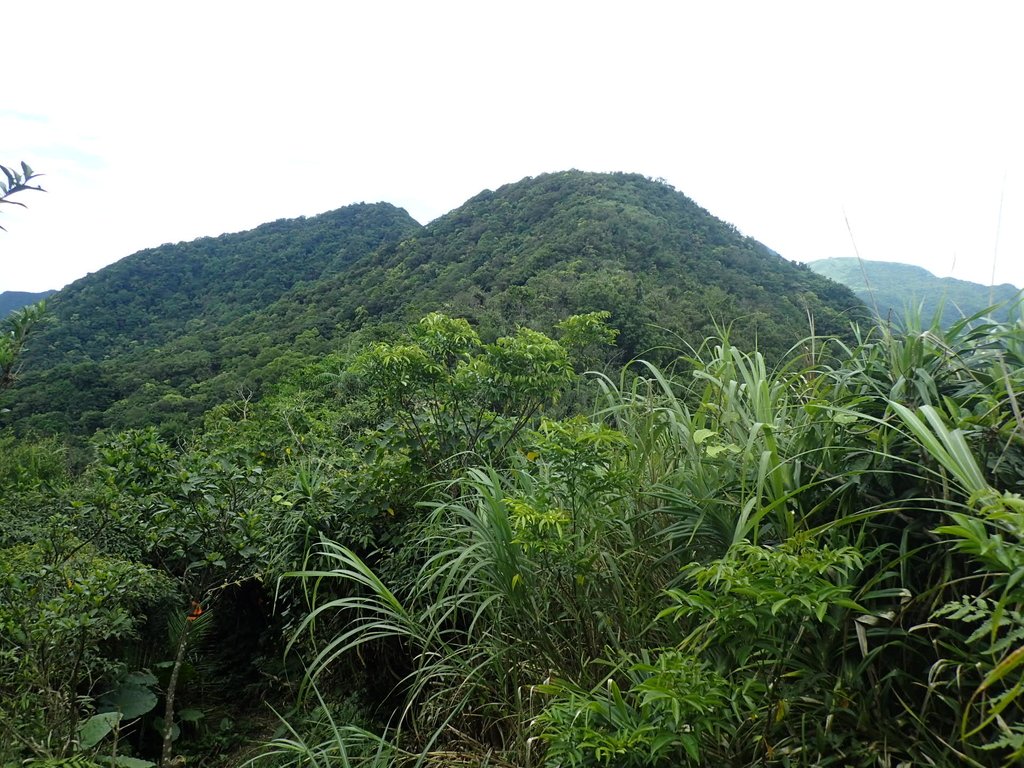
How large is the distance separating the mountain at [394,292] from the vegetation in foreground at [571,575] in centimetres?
116

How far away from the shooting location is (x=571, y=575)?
1883 millimetres

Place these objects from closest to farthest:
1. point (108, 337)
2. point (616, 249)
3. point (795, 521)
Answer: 1. point (795, 521)
2. point (616, 249)
3. point (108, 337)

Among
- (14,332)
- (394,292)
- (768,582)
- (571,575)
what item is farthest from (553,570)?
(394,292)

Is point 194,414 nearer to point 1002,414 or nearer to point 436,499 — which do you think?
point 436,499

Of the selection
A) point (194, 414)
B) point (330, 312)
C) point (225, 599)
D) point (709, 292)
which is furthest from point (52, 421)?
point (709, 292)

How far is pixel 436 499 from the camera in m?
2.75

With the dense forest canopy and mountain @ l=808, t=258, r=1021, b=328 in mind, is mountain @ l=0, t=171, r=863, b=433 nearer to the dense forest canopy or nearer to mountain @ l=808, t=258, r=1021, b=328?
mountain @ l=808, t=258, r=1021, b=328

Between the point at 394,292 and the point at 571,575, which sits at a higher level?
the point at 394,292

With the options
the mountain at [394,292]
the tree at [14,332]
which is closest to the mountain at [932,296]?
the mountain at [394,292]

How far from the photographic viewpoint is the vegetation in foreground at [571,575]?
1187mm

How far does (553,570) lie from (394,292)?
23.6 meters

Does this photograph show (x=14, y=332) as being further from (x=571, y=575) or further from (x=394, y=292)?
(x=394, y=292)

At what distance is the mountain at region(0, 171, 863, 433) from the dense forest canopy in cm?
112

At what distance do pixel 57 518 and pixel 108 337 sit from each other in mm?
32957
